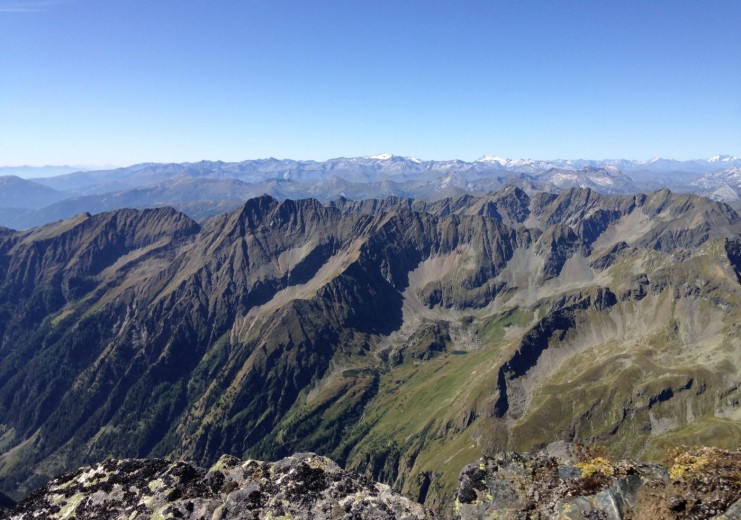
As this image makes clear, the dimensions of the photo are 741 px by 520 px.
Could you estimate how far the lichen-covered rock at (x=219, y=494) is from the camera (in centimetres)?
2320

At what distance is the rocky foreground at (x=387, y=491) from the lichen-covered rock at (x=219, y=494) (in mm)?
66

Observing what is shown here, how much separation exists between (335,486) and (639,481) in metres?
16.2

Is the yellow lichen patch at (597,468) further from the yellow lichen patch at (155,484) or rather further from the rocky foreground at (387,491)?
the yellow lichen patch at (155,484)

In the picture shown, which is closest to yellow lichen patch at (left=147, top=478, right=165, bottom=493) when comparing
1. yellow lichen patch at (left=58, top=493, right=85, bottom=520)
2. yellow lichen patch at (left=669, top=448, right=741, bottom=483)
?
yellow lichen patch at (left=58, top=493, right=85, bottom=520)

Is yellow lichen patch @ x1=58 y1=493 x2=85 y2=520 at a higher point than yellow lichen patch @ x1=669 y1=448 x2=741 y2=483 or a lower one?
lower

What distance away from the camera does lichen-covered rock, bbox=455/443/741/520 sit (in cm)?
1645

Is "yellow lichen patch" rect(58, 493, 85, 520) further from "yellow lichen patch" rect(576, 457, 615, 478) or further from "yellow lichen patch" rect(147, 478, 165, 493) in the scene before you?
"yellow lichen patch" rect(576, 457, 615, 478)

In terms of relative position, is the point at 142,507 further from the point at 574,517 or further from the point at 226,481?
the point at 574,517

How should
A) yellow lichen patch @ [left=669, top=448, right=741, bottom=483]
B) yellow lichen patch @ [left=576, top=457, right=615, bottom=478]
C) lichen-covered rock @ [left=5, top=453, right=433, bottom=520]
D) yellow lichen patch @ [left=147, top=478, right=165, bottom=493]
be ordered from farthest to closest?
yellow lichen patch @ [left=147, top=478, right=165, bottom=493], lichen-covered rock @ [left=5, top=453, right=433, bottom=520], yellow lichen patch @ [left=576, top=457, right=615, bottom=478], yellow lichen patch @ [left=669, top=448, right=741, bottom=483]

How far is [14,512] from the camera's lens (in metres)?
28.3

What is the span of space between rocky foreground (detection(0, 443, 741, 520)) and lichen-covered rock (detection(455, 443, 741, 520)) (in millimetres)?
46

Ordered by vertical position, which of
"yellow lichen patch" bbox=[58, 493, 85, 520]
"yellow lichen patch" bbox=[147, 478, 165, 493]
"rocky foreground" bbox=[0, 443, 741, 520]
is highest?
"rocky foreground" bbox=[0, 443, 741, 520]

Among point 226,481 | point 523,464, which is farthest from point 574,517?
point 226,481

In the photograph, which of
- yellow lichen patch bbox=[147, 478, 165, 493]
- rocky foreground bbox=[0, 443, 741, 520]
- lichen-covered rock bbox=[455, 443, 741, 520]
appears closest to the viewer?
lichen-covered rock bbox=[455, 443, 741, 520]
